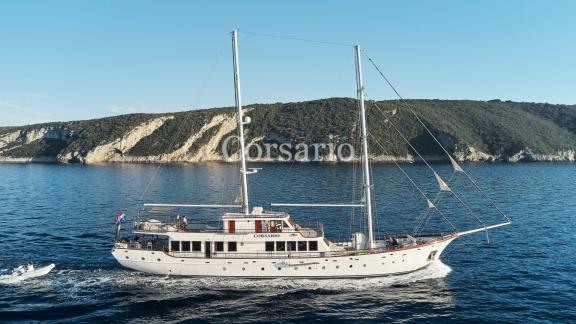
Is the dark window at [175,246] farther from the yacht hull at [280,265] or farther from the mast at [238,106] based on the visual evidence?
the mast at [238,106]

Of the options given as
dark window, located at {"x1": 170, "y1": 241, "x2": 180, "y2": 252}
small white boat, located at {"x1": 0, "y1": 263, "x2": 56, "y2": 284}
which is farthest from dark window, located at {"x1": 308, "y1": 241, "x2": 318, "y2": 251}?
small white boat, located at {"x1": 0, "y1": 263, "x2": 56, "y2": 284}

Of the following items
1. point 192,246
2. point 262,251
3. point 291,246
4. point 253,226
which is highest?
point 253,226

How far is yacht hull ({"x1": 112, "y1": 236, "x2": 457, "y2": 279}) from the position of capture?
110 ft

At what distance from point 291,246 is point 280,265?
1.69 m

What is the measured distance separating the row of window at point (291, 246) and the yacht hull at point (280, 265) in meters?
0.92

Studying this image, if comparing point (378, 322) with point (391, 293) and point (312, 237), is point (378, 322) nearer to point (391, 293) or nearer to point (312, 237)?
point (391, 293)

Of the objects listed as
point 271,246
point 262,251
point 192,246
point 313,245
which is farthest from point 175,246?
point 313,245

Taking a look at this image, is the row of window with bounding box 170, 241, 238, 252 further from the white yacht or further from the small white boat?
the small white boat

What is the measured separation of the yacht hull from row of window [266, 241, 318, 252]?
92 cm

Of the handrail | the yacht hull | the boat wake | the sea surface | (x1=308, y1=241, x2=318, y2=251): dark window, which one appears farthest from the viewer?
the handrail

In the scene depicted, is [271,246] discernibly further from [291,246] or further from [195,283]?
[195,283]

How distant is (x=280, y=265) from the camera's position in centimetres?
3344

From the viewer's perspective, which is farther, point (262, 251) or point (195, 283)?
point (262, 251)

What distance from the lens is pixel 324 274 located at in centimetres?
3372
